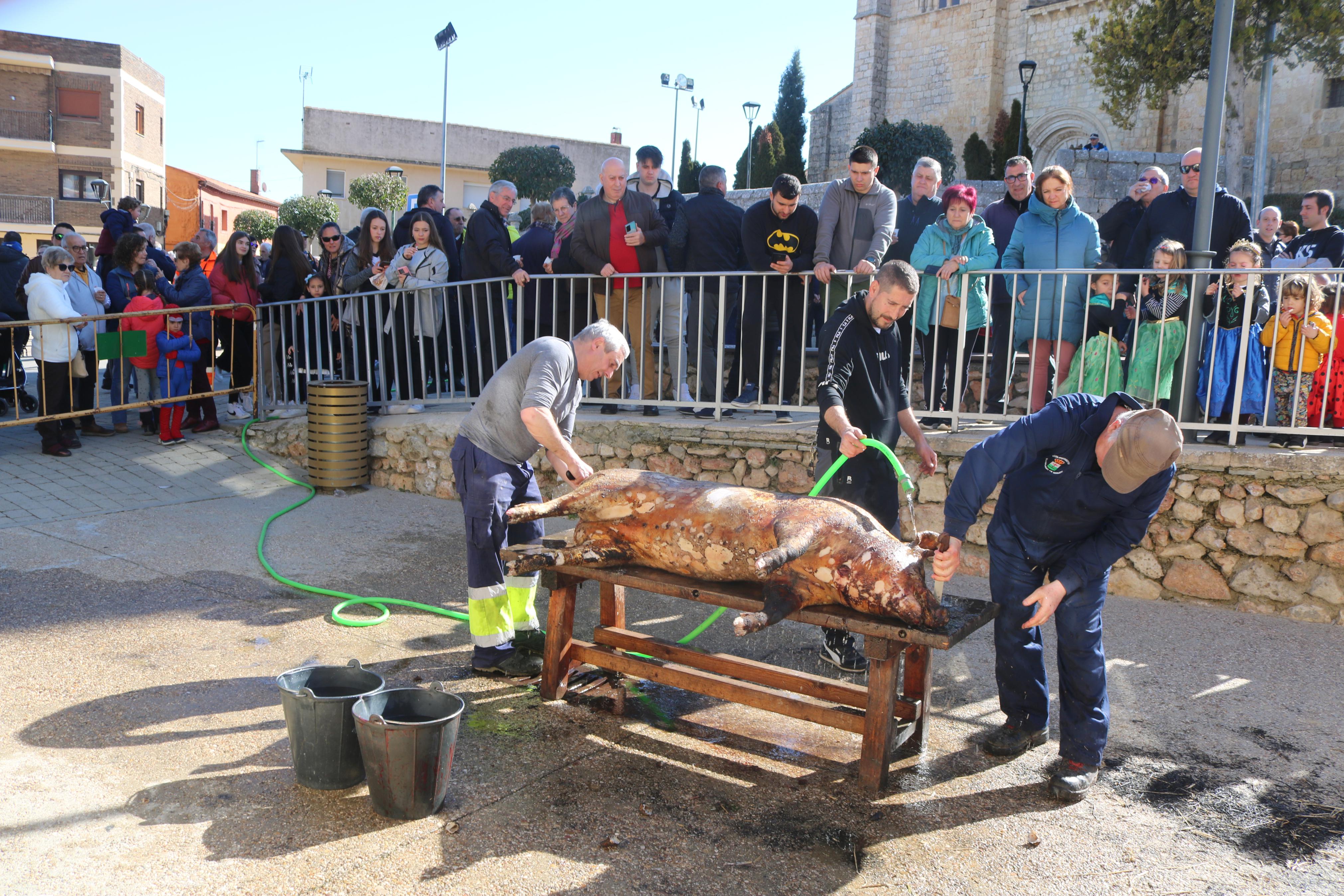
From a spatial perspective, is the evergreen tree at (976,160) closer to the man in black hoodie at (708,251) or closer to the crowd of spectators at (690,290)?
the crowd of spectators at (690,290)

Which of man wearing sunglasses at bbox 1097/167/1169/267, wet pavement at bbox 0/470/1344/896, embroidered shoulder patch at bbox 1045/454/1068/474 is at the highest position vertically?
man wearing sunglasses at bbox 1097/167/1169/267

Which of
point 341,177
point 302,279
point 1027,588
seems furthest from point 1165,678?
point 341,177

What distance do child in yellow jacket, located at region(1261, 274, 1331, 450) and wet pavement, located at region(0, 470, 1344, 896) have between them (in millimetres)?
1224

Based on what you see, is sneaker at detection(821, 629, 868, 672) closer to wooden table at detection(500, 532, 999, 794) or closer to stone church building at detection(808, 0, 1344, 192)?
wooden table at detection(500, 532, 999, 794)

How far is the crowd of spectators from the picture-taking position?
19.9 ft

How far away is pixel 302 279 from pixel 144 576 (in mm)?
4134

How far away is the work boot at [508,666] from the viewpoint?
4.38 metres

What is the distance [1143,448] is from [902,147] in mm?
21023

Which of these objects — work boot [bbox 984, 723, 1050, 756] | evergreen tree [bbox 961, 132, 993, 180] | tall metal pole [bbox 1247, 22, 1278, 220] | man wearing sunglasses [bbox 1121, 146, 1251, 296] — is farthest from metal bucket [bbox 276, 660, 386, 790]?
evergreen tree [bbox 961, 132, 993, 180]

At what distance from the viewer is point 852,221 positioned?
6625mm

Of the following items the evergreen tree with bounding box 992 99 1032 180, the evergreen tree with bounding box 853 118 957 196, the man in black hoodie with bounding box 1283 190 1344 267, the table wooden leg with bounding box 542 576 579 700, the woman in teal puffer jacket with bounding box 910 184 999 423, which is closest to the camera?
the table wooden leg with bounding box 542 576 579 700

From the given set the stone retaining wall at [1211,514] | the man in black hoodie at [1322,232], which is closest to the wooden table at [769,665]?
the stone retaining wall at [1211,514]

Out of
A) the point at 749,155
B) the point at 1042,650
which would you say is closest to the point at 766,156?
the point at 749,155

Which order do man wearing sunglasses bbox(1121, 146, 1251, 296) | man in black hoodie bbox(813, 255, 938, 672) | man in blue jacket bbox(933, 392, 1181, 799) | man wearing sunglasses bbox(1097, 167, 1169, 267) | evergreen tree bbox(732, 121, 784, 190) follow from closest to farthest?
1. man in blue jacket bbox(933, 392, 1181, 799)
2. man in black hoodie bbox(813, 255, 938, 672)
3. man wearing sunglasses bbox(1121, 146, 1251, 296)
4. man wearing sunglasses bbox(1097, 167, 1169, 267)
5. evergreen tree bbox(732, 121, 784, 190)
